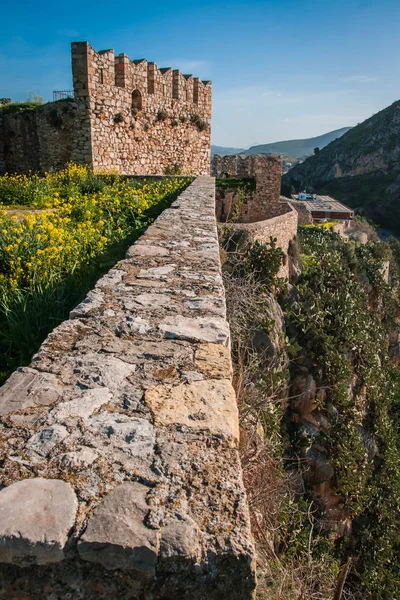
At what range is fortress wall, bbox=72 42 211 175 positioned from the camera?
12.0 meters

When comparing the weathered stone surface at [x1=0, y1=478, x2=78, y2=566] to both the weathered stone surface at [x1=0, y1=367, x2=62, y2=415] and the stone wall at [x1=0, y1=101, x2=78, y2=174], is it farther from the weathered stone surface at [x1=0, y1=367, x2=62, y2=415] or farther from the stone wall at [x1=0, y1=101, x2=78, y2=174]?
the stone wall at [x1=0, y1=101, x2=78, y2=174]

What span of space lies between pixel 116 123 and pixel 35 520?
1339cm

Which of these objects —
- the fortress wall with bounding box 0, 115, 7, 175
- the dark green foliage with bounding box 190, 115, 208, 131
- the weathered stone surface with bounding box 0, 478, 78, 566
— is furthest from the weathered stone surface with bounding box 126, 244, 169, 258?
the dark green foliage with bounding box 190, 115, 208, 131

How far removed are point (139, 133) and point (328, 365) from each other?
991cm

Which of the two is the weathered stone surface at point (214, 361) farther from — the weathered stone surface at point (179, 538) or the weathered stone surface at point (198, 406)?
the weathered stone surface at point (179, 538)

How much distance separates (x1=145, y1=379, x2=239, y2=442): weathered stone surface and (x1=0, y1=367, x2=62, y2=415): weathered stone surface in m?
0.39

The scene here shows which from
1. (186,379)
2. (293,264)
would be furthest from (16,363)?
(293,264)

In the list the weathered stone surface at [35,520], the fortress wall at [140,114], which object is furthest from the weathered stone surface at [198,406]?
the fortress wall at [140,114]

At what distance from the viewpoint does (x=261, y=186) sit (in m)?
15.1

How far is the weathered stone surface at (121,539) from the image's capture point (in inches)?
44.0

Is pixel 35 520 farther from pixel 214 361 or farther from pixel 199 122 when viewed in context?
pixel 199 122

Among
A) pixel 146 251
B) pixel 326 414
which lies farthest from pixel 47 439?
pixel 326 414

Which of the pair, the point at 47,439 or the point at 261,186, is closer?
the point at 47,439

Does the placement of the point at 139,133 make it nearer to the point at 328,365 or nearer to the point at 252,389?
the point at 328,365
